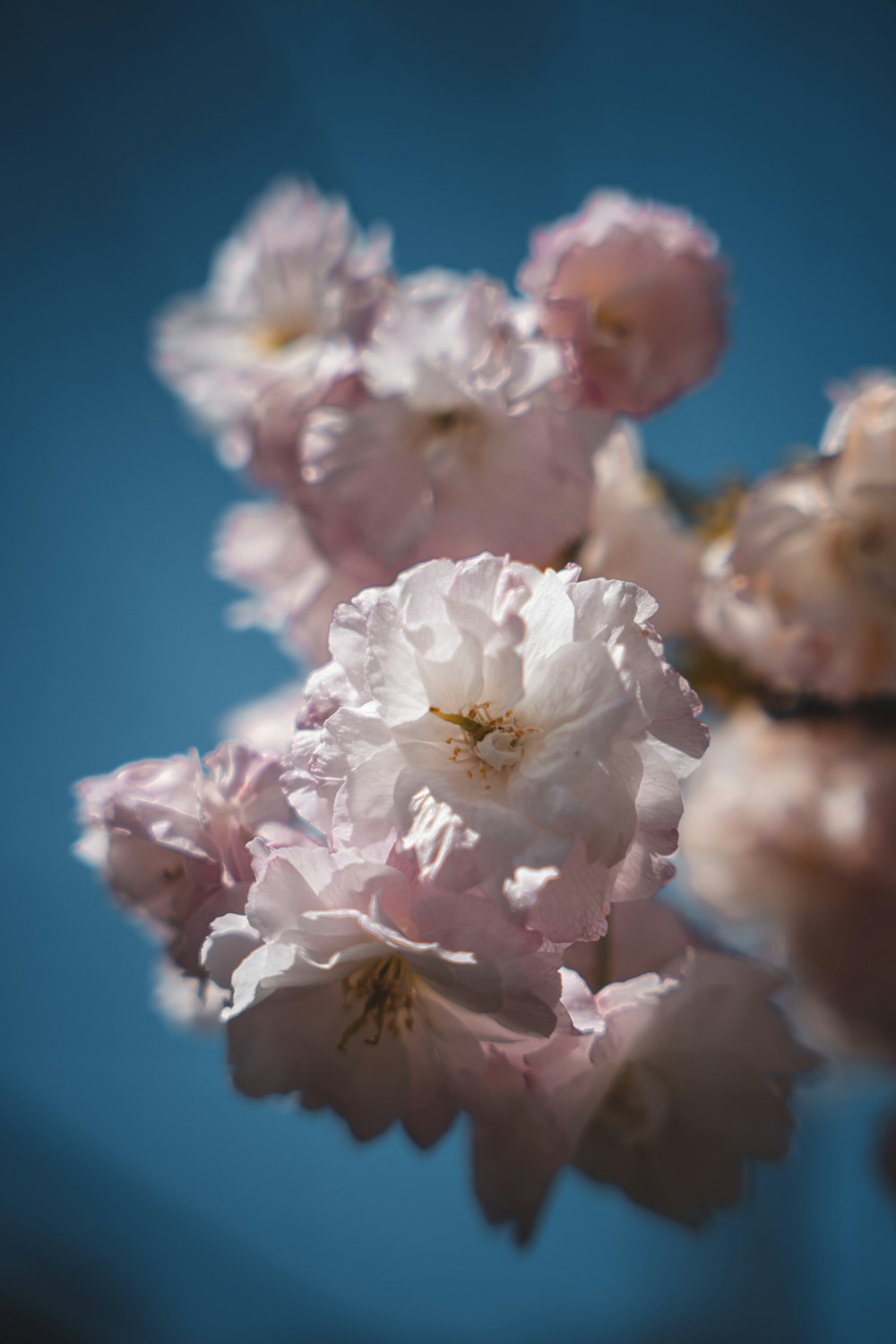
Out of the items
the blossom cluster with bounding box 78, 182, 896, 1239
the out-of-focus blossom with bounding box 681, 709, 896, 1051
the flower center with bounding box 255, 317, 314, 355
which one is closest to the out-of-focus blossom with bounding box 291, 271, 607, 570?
the blossom cluster with bounding box 78, 182, 896, 1239

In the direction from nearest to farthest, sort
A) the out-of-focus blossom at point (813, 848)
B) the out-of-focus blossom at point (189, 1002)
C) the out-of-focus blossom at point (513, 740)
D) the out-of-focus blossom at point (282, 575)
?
the out-of-focus blossom at point (513, 740)
the out-of-focus blossom at point (189, 1002)
the out-of-focus blossom at point (282, 575)
the out-of-focus blossom at point (813, 848)

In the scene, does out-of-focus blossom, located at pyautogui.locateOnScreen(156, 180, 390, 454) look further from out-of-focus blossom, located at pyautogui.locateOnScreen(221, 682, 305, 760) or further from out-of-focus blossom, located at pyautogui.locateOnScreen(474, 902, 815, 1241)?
out-of-focus blossom, located at pyautogui.locateOnScreen(474, 902, 815, 1241)

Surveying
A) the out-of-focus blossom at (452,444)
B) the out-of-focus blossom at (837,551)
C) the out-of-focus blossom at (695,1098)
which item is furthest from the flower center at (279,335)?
the out-of-focus blossom at (695,1098)

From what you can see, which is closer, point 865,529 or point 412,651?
point 412,651

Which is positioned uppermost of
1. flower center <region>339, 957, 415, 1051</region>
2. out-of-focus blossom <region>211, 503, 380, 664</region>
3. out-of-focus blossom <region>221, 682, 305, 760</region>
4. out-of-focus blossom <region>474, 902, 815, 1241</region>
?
out-of-focus blossom <region>211, 503, 380, 664</region>

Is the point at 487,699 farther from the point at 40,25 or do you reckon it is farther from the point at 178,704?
the point at 40,25

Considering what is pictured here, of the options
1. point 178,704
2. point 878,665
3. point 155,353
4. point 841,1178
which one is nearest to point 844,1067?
point 841,1178

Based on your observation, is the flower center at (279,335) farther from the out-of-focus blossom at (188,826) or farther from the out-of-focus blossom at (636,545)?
the out-of-focus blossom at (188,826)
